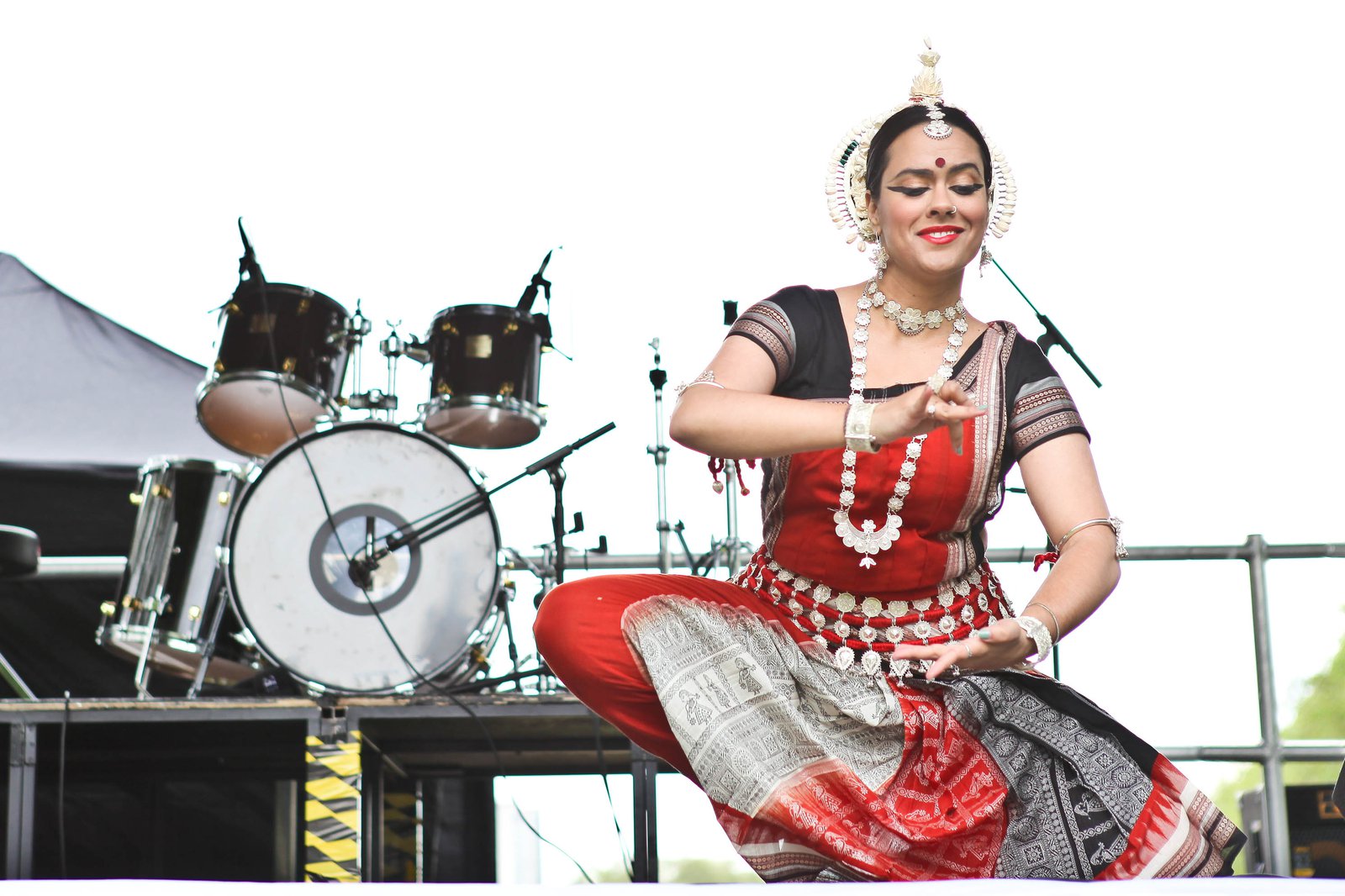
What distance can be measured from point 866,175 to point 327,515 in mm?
1942

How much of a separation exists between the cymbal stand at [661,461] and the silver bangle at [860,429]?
2265 millimetres

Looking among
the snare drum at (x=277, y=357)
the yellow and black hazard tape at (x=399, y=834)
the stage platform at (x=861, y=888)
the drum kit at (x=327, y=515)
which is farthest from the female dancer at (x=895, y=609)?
the snare drum at (x=277, y=357)

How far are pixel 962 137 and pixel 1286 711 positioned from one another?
2.27 meters

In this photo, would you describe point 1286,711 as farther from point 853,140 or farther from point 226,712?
point 226,712

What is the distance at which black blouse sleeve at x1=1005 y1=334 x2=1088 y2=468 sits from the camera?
194 centimetres

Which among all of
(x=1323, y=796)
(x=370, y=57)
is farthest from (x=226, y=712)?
(x=370, y=57)

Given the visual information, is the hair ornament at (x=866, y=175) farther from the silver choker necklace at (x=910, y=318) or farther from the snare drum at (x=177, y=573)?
the snare drum at (x=177, y=573)

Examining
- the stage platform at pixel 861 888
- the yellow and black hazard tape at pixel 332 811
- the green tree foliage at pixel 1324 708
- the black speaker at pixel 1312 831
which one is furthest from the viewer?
the green tree foliage at pixel 1324 708

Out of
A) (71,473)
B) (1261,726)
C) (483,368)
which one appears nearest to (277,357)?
(483,368)

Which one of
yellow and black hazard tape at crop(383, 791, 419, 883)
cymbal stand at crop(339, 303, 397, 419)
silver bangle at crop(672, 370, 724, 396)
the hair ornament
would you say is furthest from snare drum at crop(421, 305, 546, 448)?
silver bangle at crop(672, 370, 724, 396)

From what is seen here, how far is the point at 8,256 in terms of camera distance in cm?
528

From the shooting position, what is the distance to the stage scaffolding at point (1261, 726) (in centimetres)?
302

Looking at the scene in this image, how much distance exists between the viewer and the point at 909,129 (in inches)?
78.6

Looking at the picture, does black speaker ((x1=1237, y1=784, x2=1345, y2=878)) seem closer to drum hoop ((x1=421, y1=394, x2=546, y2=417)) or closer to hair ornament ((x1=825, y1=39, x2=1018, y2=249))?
hair ornament ((x1=825, y1=39, x2=1018, y2=249))
